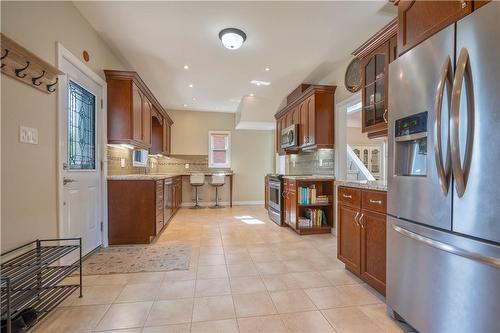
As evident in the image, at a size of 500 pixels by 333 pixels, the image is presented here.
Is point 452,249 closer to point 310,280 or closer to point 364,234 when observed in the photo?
point 364,234

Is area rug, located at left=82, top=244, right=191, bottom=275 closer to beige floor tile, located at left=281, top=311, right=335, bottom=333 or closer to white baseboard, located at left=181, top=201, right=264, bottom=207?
beige floor tile, located at left=281, top=311, right=335, bottom=333

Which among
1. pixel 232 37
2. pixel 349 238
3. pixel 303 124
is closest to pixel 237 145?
pixel 303 124

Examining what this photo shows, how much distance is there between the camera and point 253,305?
6.03ft

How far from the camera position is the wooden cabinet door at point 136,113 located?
339 cm

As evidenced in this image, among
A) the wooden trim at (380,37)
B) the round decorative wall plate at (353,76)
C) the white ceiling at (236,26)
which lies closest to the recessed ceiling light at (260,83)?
the white ceiling at (236,26)

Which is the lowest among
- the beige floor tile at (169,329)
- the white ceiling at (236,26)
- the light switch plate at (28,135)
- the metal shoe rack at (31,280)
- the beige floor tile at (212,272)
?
the beige floor tile at (212,272)

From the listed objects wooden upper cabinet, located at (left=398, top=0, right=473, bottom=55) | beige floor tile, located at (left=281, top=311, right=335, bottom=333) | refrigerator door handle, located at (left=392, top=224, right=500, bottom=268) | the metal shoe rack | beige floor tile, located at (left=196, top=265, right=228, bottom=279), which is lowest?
beige floor tile, located at (left=196, top=265, right=228, bottom=279)

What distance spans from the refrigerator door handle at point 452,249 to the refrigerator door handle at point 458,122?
0.85ft

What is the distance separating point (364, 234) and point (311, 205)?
174cm

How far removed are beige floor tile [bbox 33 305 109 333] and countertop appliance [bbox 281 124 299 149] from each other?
3603mm

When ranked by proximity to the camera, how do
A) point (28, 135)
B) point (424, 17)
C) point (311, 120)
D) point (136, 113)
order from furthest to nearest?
point (311, 120) < point (136, 113) < point (28, 135) < point (424, 17)

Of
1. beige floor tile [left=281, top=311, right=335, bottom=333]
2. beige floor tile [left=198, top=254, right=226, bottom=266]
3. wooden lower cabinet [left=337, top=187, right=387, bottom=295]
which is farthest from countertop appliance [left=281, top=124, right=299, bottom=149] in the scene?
beige floor tile [left=281, top=311, right=335, bottom=333]

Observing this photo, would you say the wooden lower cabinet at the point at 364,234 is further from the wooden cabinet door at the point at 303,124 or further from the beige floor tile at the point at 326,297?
the wooden cabinet door at the point at 303,124

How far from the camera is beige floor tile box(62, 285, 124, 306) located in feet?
6.16
